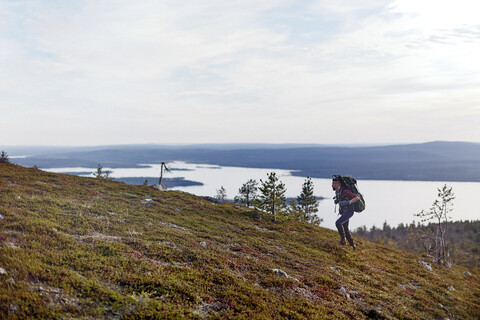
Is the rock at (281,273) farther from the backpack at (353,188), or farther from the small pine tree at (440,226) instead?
the small pine tree at (440,226)

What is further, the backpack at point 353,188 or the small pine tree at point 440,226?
the small pine tree at point 440,226

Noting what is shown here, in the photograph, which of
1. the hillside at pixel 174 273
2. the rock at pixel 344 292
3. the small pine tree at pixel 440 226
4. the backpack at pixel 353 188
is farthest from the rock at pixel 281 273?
the small pine tree at pixel 440 226

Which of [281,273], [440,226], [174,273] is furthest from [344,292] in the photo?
[440,226]

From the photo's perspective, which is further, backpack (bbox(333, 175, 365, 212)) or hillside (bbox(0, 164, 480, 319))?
backpack (bbox(333, 175, 365, 212))

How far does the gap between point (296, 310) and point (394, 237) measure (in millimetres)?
150680

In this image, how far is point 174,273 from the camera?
9289 millimetres

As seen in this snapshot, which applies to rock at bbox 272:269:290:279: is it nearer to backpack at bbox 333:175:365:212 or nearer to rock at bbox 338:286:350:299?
rock at bbox 338:286:350:299

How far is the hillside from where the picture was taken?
278 inches

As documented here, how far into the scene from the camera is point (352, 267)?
16562 millimetres

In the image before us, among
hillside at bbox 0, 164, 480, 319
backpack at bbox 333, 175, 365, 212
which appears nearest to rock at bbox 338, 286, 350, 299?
hillside at bbox 0, 164, 480, 319

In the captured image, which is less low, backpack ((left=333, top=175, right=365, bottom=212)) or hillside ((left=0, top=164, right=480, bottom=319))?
backpack ((left=333, top=175, right=365, bottom=212))

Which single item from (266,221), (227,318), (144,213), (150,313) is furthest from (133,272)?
(266,221)

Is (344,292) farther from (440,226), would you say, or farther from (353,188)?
(440,226)

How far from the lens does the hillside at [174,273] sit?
7.07m
